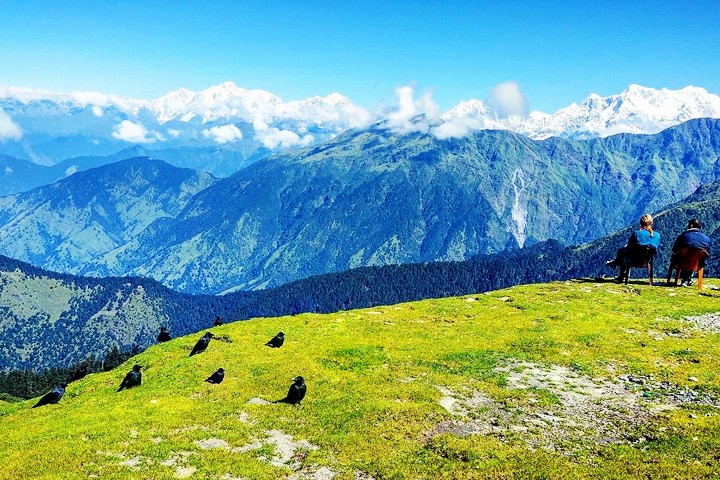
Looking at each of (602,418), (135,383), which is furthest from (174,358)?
(602,418)

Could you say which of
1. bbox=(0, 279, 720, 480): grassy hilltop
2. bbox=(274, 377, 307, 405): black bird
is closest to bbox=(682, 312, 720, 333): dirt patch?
bbox=(0, 279, 720, 480): grassy hilltop

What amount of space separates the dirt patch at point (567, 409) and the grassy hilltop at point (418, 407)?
0.09m

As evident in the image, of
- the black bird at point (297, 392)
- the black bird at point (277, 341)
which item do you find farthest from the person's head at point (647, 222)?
the black bird at point (297, 392)

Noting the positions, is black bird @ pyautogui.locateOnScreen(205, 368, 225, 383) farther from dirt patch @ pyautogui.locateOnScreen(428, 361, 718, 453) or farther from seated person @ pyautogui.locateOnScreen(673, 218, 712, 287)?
seated person @ pyautogui.locateOnScreen(673, 218, 712, 287)

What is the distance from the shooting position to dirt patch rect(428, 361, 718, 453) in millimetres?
18541

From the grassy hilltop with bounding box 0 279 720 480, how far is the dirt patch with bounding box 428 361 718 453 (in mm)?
89

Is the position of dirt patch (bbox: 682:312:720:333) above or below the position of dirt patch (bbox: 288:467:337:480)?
above

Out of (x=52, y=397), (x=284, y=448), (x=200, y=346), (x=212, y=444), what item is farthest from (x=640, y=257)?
(x=52, y=397)

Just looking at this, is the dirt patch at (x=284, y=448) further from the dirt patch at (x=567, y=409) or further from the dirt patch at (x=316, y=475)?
the dirt patch at (x=567, y=409)

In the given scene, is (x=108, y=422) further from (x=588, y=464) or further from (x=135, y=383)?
(x=588, y=464)

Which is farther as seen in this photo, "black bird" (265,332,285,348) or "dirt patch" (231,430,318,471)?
"black bird" (265,332,285,348)

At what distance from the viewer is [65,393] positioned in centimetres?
3005

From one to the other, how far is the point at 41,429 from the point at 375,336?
67.4 ft

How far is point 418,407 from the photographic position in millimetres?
21969
